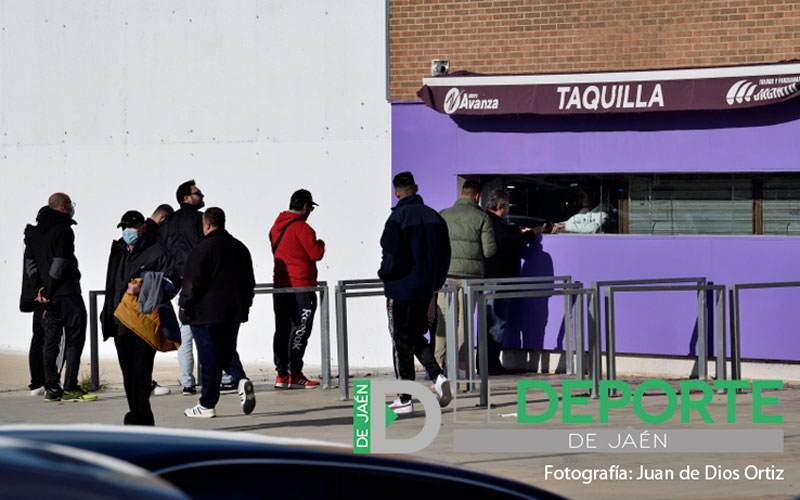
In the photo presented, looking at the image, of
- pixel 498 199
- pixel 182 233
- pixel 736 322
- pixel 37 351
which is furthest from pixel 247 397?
pixel 736 322

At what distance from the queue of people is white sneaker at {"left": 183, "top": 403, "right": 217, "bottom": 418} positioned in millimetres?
12

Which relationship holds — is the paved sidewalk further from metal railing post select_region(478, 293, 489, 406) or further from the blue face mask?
the blue face mask

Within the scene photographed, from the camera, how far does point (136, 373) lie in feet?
29.6

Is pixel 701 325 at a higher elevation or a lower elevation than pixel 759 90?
lower

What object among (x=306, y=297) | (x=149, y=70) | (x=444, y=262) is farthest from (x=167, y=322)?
(x=149, y=70)

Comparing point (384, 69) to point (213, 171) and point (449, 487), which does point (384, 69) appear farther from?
point (449, 487)

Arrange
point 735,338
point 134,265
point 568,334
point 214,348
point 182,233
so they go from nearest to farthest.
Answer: point 134,265 → point 214,348 → point 182,233 → point 735,338 → point 568,334

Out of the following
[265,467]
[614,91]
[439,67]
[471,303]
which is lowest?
[265,467]

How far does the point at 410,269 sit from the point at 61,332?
3494 millimetres

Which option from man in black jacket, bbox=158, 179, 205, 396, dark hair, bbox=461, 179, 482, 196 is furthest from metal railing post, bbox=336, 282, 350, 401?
dark hair, bbox=461, 179, 482, 196

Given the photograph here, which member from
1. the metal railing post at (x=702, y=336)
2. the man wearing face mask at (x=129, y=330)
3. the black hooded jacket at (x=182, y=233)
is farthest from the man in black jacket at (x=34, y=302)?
the metal railing post at (x=702, y=336)

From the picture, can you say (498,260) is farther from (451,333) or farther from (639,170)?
(451,333)

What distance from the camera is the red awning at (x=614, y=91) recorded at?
12.4m

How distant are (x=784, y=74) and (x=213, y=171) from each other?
254 inches
